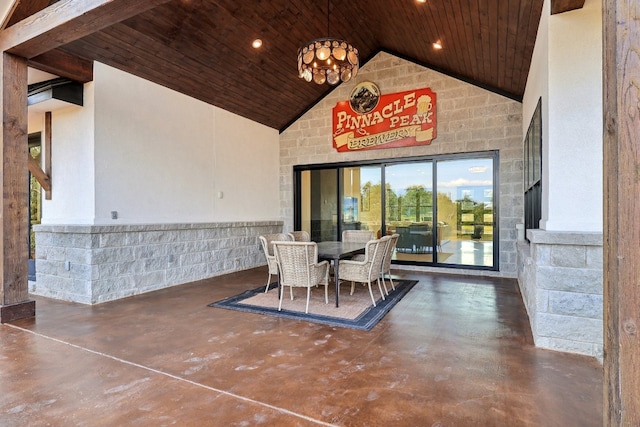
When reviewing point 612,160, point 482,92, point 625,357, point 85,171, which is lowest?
point 625,357

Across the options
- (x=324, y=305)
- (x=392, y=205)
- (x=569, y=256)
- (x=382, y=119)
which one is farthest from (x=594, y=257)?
(x=382, y=119)

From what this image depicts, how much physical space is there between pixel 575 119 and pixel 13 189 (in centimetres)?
551

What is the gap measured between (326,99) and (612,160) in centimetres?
681

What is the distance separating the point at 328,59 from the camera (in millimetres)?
3721

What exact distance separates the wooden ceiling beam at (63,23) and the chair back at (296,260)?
2.51 metres

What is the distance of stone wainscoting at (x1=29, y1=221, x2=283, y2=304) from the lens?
4371 mm

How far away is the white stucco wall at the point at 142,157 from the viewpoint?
4520mm

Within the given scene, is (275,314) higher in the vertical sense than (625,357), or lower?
lower

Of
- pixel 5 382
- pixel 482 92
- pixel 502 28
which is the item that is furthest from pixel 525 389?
pixel 482 92

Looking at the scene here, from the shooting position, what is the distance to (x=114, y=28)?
13.4 ft

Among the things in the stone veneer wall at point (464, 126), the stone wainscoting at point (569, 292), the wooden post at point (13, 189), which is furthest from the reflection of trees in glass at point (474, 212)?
the wooden post at point (13, 189)

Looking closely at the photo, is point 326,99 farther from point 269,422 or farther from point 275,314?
point 269,422

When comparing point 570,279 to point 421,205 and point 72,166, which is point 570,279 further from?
point 72,166

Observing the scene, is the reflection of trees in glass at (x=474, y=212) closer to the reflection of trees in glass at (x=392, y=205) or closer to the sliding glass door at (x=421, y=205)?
the sliding glass door at (x=421, y=205)
